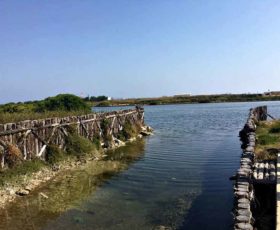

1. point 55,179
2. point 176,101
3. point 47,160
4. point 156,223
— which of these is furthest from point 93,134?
point 176,101

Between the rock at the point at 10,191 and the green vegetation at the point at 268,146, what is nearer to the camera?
the rock at the point at 10,191

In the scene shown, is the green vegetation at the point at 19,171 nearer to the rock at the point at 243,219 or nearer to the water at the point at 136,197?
the water at the point at 136,197

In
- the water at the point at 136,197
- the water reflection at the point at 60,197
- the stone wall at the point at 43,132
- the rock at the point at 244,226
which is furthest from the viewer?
the stone wall at the point at 43,132

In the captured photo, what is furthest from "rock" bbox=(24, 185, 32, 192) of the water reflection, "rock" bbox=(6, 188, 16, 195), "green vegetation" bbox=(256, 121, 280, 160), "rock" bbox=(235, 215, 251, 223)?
"green vegetation" bbox=(256, 121, 280, 160)

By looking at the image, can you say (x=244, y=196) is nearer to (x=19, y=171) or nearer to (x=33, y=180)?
(x=33, y=180)

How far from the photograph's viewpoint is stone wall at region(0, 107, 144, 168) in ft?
61.1

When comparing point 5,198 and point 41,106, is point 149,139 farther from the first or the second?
point 5,198

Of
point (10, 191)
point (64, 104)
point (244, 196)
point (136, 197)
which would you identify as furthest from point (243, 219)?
point (64, 104)

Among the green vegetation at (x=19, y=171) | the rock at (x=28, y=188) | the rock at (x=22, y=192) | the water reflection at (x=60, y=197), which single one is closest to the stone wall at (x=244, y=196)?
the water reflection at (x=60, y=197)

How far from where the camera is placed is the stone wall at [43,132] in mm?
18625

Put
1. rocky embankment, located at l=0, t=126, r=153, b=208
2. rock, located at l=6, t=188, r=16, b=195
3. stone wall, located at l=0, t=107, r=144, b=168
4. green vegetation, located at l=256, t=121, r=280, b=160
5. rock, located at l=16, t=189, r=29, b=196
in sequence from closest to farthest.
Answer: rocky embankment, located at l=0, t=126, r=153, b=208 → rock, located at l=6, t=188, r=16, b=195 → rock, located at l=16, t=189, r=29, b=196 → stone wall, located at l=0, t=107, r=144, b=168 → green vegetation, located at l=256, t=121, r=280, b=160

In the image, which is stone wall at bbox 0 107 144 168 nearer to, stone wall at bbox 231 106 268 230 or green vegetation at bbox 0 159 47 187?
green vegetation at bbox 0 159 47 187

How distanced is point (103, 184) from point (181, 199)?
424 cm

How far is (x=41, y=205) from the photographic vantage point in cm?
1523
